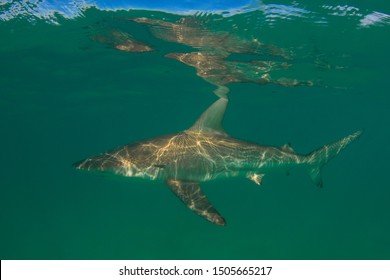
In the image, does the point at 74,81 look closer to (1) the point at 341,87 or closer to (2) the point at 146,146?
(2) the point at 146,146

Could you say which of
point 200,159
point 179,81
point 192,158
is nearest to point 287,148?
point 200,159

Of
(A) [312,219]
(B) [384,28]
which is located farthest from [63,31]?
(A) [312,219]

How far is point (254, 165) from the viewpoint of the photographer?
399 inches

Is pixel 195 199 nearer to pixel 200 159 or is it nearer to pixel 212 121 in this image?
pixel 200 159

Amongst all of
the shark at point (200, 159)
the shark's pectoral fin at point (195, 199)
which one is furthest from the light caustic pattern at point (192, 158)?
the shark's pectoral fin at point (195, 199)

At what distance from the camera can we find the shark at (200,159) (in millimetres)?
8602

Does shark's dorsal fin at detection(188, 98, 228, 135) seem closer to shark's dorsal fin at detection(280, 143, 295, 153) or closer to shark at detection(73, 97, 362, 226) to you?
shark at detection(73, 97, 362, 226)

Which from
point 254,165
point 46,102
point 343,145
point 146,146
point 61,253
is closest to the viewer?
point 146,146

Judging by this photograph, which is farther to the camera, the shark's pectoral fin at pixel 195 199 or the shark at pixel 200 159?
the shark at pixel 200 159

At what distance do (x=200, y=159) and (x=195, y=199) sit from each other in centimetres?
176

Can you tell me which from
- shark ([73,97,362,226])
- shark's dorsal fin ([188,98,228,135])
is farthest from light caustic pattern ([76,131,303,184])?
shark's dorsal fin ([188,98,228,135])

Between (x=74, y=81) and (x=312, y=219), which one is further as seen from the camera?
(x=312, y=219)

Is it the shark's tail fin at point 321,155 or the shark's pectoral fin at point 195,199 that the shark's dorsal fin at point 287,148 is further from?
the shark's pectoral fin at point 195,199

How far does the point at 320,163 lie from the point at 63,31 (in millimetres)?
11119
